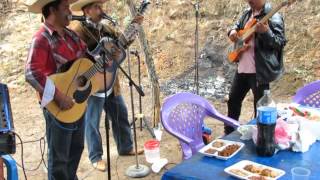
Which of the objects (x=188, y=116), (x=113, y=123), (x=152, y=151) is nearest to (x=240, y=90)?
(x=188, y=116)

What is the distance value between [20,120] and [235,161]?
4.78m

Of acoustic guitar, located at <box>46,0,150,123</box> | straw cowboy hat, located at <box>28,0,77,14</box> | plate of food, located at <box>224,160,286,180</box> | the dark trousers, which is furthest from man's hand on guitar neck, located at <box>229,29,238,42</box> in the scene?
plate of food, located at <box>224,160,286,180</box>

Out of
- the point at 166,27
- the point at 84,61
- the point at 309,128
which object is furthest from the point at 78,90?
the point at 166,27

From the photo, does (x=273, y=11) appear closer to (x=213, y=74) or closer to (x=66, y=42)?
(x=66, y=42)

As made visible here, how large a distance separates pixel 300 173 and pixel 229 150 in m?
0.45

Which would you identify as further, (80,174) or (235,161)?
(80,174)

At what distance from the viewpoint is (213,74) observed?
21.9 feet

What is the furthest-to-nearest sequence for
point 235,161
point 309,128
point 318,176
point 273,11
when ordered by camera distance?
point 273,11 < point 309,128 < point 235,161 < point 318,176

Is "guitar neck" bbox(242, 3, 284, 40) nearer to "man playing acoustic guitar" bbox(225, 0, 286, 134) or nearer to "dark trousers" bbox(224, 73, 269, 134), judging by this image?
"man playing acoustic guitar" bbox(225, 0, 286, 134)

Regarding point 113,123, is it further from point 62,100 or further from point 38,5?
point 38,5

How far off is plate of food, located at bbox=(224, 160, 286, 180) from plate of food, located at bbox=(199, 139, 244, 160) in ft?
0.42

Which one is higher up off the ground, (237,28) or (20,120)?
(237,28)

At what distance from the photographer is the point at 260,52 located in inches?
145

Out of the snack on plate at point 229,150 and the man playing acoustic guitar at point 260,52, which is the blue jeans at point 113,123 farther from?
the snack on plate at point 229,150
